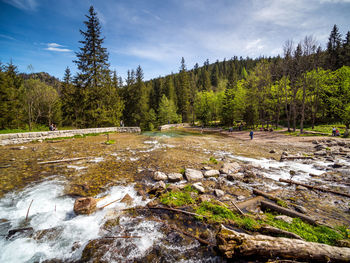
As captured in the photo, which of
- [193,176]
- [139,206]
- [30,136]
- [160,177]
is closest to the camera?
[139,206]

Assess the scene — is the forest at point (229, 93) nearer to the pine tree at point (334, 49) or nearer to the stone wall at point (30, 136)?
Result: the pine tree at point (334, 49)

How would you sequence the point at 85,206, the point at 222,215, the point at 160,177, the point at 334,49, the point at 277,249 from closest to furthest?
the point at 277,249, the point at 222,215, the point at 85,206, the point at 160,177, the point at 334,49

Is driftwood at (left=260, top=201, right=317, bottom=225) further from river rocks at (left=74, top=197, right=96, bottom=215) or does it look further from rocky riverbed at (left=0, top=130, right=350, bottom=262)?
river rocks at (left=74, top=197, right=96, bottom=215)

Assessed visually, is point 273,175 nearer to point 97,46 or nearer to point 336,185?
point 336,185

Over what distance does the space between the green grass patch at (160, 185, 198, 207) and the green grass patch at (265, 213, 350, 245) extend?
2538 mm

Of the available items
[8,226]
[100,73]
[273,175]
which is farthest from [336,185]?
[100,73]

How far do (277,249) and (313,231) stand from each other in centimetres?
161

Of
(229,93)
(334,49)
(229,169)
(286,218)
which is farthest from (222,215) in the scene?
(334,49)

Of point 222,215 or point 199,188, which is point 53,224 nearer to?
point 199,188

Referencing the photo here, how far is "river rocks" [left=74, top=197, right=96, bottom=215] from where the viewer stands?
4.83 m

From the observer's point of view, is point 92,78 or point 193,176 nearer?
point 193,176

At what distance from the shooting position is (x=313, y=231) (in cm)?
377

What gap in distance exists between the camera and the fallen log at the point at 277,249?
2.88m

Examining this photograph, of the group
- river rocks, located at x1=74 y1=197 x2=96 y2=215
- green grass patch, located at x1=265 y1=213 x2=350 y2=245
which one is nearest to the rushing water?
river rocks, located at x1=74 y1=197 x2=96 y2=215
